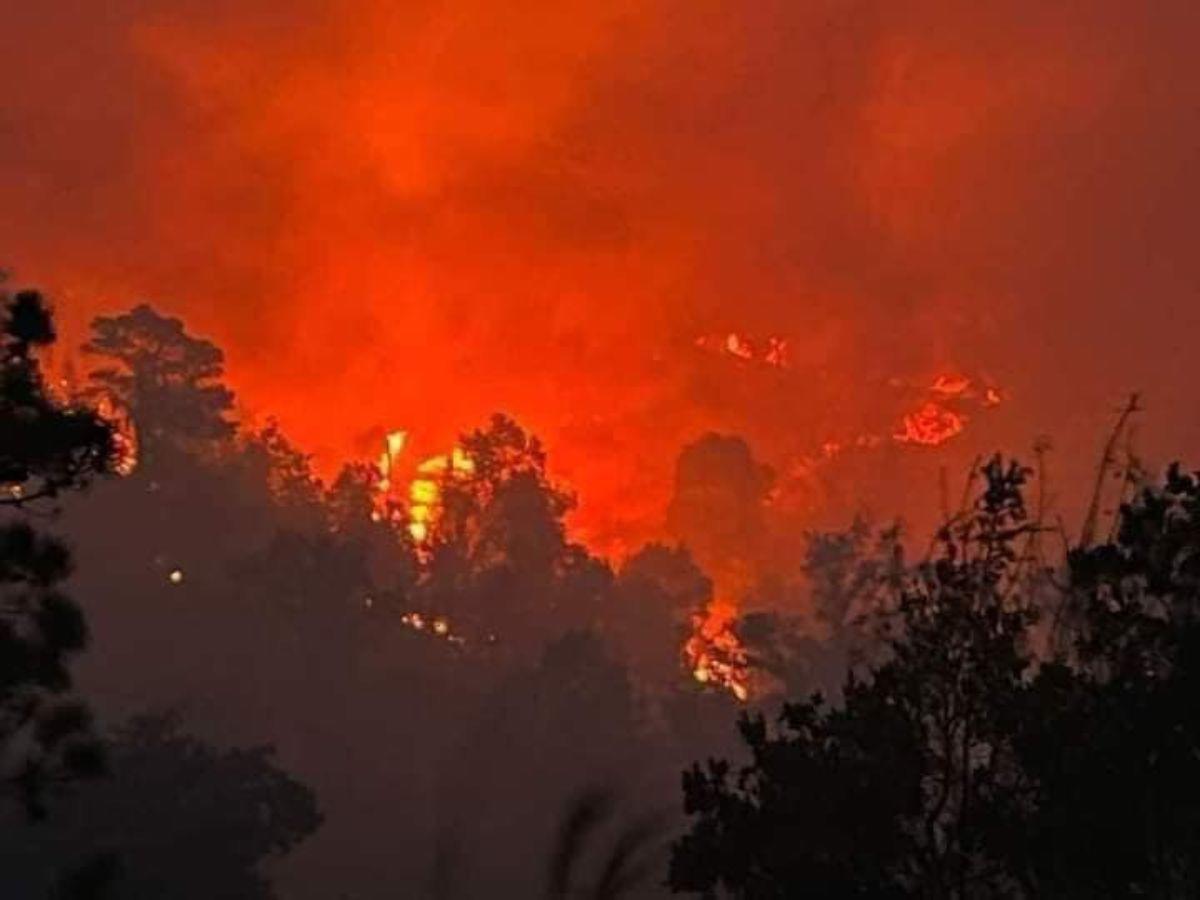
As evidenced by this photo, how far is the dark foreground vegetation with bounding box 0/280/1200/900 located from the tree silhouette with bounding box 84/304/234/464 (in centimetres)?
43

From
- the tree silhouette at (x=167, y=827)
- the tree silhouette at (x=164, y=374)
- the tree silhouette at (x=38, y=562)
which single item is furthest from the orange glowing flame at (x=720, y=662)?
the tree silhouette at (x=38, y=562)

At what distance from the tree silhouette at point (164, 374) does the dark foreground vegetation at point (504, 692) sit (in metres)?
0.43

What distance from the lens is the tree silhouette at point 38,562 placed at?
2331 centimetres

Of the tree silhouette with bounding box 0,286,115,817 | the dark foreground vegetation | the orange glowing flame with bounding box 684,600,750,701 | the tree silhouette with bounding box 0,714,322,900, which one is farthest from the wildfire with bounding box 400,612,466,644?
the tree silhouette with bounding box 0,286,115,817

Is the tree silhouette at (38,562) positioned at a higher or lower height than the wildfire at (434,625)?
lower

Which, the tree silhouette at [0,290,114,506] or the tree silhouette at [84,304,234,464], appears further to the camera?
the tree silhouette at [84,304,234,464]

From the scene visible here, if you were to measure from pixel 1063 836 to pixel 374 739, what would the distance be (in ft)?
308

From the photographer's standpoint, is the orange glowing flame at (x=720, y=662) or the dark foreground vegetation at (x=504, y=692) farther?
the orange glowing flame at (x=720, y=662)

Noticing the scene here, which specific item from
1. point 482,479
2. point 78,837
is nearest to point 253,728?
point 78,837

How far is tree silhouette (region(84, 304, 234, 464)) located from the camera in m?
154

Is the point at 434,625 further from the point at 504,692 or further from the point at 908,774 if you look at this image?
the point at 908,774

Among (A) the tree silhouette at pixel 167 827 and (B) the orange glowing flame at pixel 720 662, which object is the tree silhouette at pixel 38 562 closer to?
(A) the tree silhouette at pixel 167 827

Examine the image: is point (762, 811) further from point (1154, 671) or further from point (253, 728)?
point (253, 728)

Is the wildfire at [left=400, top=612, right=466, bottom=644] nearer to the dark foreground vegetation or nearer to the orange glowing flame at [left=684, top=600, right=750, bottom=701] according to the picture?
the dark foreground vegetation
